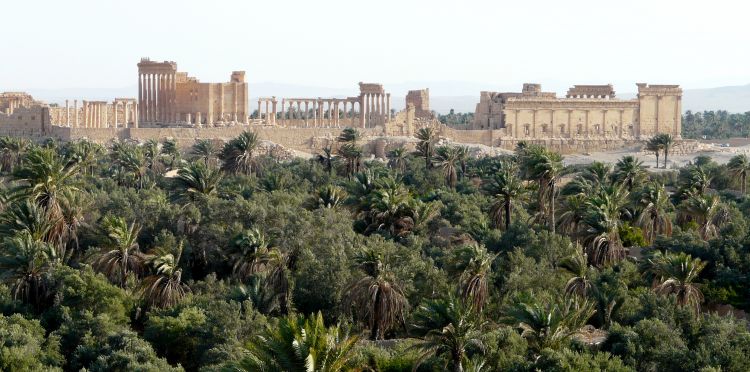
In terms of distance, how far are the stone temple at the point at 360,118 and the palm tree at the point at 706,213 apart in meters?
44.1

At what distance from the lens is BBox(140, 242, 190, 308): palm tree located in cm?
3425

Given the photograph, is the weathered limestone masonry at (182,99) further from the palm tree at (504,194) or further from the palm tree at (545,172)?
the palm tree at (545,172)

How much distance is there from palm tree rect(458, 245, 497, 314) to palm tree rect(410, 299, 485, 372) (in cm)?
527

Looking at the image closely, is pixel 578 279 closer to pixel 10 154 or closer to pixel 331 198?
pixel 331 198

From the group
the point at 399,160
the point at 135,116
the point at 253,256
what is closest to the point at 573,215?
the point at 253,256

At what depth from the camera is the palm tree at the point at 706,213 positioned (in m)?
43.9

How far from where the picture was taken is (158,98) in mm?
96000

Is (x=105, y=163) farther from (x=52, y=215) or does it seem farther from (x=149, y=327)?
(x=149, y=327)

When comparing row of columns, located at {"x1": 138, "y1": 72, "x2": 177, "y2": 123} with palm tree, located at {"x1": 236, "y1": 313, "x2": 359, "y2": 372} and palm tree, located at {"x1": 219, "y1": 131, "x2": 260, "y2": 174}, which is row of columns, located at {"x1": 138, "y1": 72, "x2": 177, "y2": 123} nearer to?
palm tree, located at {"x1": 219, "y1": 131, "x2": 260, "y2": 174}

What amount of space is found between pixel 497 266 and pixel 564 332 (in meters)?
11.8

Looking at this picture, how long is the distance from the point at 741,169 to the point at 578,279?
27.5m

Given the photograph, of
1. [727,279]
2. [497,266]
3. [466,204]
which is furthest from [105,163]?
[727,279]

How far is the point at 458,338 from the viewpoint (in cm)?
2506

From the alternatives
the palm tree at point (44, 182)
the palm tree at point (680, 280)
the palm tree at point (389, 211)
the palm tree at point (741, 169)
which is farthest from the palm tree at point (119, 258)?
the palm tree at point (741, 169)
